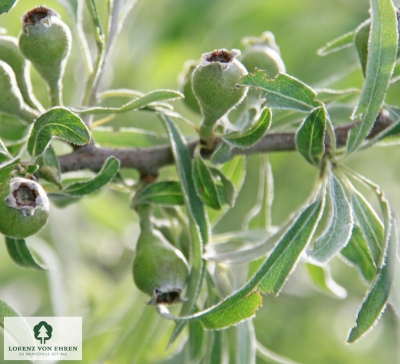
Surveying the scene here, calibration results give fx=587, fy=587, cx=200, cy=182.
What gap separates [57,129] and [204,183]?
1.39 ft

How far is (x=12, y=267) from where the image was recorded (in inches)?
128

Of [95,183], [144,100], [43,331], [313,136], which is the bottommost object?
[43,331]

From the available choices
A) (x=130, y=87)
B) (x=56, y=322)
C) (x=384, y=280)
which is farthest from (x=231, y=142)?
(x=130, y=87)

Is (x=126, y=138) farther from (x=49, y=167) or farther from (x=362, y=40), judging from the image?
(x=362, y=40)

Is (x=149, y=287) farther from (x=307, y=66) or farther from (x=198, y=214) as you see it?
(x=307, y=66)

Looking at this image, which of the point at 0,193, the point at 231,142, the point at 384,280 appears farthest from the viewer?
the point at 231,142

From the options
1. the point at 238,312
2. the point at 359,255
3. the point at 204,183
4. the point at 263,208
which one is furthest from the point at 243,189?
the point at 238,312

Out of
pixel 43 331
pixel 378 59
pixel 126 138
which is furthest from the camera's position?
pixel 43 331

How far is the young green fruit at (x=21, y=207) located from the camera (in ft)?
4.01

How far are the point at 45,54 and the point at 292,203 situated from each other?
224 centimetres

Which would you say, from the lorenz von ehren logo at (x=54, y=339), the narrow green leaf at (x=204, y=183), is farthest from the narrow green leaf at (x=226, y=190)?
the lorenz von ehren logo at (x=54, y=339)

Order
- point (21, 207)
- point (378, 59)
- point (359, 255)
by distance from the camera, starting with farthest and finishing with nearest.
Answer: point (359, 255) < point (378, 59) < point (21, 207)

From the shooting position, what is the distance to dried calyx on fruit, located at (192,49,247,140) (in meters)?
1.40

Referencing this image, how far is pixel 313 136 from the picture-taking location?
150 centimetres
